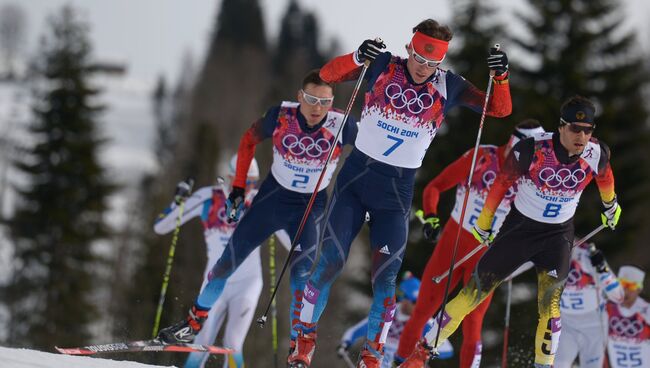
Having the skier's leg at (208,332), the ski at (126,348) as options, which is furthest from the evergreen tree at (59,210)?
the ski at (126,348)

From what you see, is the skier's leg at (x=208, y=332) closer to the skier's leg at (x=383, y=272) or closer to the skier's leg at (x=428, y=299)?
the skier's leg at (x=428, y=299)

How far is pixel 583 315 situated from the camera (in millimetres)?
8922

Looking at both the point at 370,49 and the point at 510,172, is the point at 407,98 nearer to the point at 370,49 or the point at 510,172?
the point at 370,49

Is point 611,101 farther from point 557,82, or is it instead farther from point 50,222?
point 50,222

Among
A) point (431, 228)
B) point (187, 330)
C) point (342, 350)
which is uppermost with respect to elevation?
point (431, 228)

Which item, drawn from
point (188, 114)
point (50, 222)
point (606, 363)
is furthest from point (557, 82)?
point (188, 114)


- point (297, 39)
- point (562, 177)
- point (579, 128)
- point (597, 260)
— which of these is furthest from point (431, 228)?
point (297, 39)

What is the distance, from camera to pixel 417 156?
594 cm

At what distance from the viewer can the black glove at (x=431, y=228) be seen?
6324 mm

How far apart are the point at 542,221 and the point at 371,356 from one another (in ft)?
5.47

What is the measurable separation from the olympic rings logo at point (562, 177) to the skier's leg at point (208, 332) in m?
3.96

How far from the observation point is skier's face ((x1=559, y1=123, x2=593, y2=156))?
19.3 feet

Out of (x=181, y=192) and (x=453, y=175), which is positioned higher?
(x=453, y=175)

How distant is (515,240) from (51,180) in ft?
78.4
